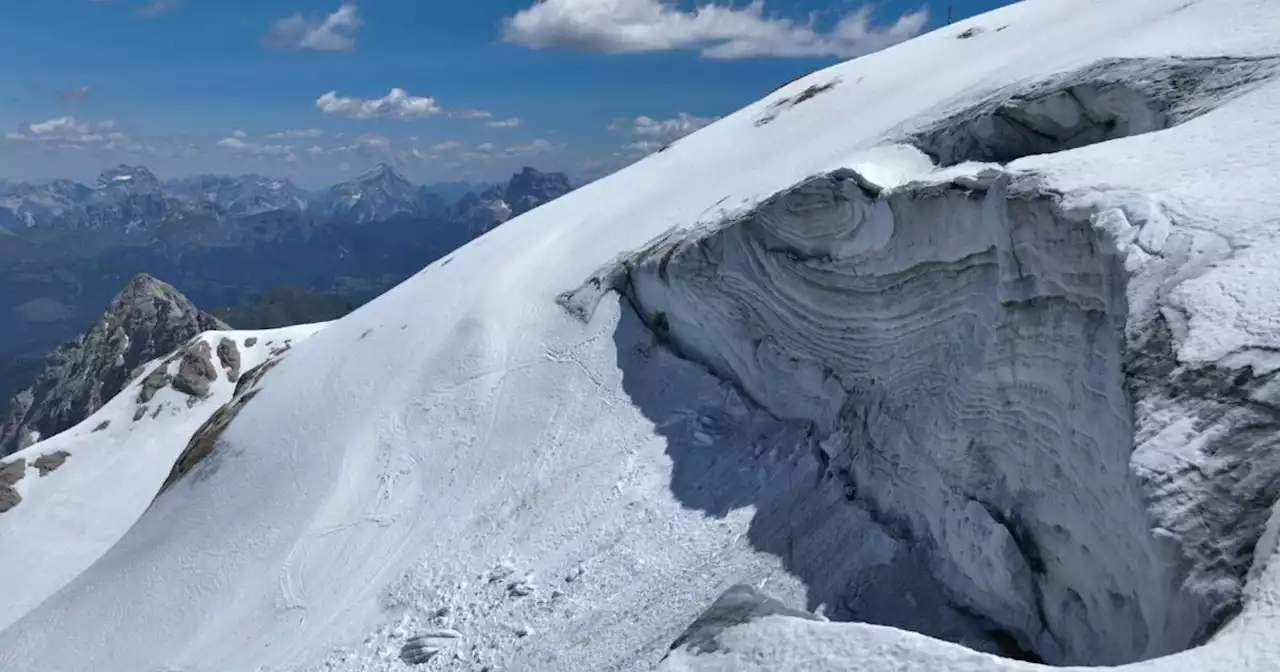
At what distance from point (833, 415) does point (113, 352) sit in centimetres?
12786

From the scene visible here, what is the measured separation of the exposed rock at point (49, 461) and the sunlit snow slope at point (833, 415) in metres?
36.2

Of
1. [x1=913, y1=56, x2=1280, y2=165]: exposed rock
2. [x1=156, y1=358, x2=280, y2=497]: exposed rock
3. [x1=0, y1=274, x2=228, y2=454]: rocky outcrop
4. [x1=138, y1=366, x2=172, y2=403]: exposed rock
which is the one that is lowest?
[x1=156, y1=358, x2=280, y2=497]: exposed rock

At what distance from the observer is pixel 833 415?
24.6m

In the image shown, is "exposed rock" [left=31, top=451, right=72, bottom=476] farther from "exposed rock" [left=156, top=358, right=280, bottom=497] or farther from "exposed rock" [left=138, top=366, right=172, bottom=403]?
"exposed rock" [left=156, top=358, right=280, bottom=497]

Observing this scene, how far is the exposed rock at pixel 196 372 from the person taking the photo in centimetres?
7362

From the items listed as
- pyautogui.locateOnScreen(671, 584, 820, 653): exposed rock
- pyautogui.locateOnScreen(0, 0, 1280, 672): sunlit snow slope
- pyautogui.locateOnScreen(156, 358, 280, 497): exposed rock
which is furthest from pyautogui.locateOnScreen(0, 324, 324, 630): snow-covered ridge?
pyautogui.locateOnScreen(671, 584, 820, 653): exposed rock

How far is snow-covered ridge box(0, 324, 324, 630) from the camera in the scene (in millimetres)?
57125

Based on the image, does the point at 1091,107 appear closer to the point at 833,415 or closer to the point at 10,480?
the point at 833,415

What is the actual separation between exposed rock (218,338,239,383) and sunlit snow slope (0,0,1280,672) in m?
34.9

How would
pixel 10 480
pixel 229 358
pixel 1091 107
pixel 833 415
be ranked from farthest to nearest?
pixel 229 358 → pixel 10 480 → pixel 833 415 → pixel 1091 107

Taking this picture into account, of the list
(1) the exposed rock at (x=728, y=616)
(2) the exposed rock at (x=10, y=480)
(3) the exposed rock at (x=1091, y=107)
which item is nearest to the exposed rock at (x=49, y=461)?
(2) the exposed rock at (x=10, y=480)

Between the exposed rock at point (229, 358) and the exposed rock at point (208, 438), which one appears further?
the exposed rock at point (229, 358)

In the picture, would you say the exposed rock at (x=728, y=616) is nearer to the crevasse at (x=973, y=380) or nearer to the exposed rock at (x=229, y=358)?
the crevasse at (x=973, y=380)

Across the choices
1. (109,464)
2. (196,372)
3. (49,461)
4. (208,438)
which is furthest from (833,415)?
(49,461)
